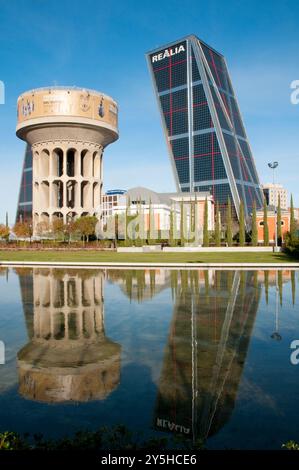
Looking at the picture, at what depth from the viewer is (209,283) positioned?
17641 millimetres

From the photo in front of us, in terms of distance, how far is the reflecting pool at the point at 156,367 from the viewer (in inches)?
185

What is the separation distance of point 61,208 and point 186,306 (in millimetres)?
58813

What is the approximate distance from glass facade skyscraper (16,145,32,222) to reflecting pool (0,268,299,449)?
4827 inches

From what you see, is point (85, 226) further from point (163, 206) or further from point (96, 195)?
point (163, 206)

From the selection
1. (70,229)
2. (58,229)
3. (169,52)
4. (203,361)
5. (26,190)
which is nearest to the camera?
(203,361)

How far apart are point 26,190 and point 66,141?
72850mm

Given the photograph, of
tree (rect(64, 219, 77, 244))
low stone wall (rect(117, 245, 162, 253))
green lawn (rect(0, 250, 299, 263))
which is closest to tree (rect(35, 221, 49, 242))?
tree (rect(64, 219, 77, 244))

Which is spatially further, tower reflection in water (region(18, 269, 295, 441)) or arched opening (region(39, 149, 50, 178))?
arched opening (region(39, 149, 50, 178))

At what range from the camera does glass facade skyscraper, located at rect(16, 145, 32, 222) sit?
130375 mm

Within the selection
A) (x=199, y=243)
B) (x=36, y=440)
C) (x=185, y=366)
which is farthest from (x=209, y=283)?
(x=199, y=243)

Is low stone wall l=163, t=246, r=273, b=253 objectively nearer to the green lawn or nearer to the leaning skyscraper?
the green lawn

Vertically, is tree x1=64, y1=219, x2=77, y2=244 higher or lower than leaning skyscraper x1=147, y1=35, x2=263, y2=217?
lower

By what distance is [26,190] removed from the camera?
433ft

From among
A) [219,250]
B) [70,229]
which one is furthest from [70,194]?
[219,250]
